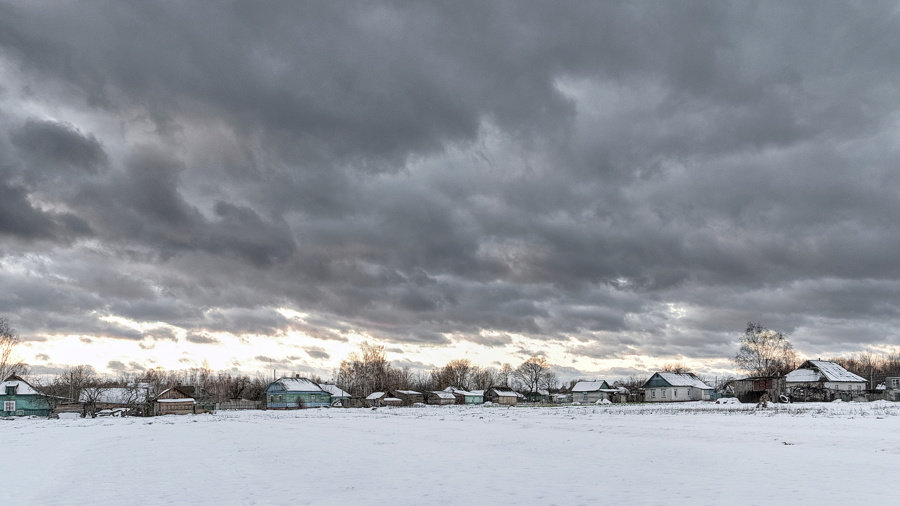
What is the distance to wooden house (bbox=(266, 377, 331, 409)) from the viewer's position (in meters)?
112

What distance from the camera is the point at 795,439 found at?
85.7 feet

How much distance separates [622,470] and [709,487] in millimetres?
3510

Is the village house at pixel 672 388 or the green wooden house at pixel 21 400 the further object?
the village house at pixel 672 388

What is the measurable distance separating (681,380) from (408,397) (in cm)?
5415

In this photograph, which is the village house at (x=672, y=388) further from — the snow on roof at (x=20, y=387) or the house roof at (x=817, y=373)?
the snow on roof at (x=20, y=387)

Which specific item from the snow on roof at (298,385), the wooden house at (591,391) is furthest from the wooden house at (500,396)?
the snow on roof at (298,385)

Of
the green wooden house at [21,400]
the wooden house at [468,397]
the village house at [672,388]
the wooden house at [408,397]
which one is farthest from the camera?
the wooden house at [468,397]

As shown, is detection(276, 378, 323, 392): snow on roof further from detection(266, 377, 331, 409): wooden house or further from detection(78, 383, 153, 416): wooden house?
detection(78, 383, 153, 416): wooden house

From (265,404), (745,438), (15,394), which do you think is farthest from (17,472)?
(265,404)

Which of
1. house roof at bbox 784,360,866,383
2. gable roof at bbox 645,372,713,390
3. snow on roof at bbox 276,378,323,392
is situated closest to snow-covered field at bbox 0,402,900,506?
house roof at bbox 784,360,866,383

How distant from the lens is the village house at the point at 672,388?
117 m

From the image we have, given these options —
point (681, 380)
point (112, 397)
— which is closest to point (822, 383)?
point (681, 380)

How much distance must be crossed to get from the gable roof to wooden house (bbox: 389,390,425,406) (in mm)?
47097

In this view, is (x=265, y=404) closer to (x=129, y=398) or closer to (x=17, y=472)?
(x=129, y=398)
